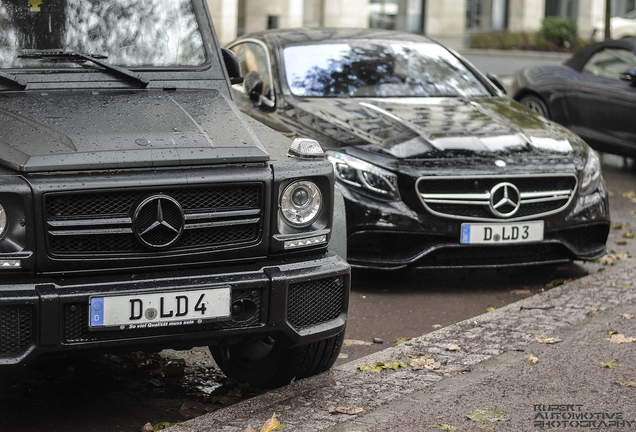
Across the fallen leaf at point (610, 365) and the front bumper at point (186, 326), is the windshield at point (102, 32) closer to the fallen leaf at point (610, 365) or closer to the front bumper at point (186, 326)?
the front bumper at point (186, 326)

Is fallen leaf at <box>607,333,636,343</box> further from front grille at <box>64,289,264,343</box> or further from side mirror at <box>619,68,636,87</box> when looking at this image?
side mirror at <box>619,68,636,87</box>

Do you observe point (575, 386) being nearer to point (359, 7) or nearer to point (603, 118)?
point (603, 118)

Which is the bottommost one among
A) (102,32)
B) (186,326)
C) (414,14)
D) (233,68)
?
(186,326)

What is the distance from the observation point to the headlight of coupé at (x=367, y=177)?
5.95 metres

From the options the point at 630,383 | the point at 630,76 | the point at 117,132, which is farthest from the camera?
the point at 630,76

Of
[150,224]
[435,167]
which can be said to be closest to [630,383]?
[435,167]

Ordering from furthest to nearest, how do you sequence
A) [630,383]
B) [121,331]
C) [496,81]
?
[496,81], [630,383], [121,331]

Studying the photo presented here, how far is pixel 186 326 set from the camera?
3.55 metres

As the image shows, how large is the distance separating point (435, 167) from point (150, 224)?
2.83 meters

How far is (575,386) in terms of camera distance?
4.29m

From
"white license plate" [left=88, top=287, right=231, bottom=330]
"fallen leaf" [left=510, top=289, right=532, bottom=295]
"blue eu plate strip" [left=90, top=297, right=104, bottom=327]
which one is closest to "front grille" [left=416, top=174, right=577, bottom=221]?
"fallen leaf" [left=510, top=289, right=532, bottom=295]

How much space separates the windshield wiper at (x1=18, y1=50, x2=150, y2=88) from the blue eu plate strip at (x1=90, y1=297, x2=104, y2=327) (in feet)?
4.51

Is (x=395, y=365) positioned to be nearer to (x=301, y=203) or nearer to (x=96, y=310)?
(x=301, y=203)

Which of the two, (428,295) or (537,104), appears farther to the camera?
(537,104)
